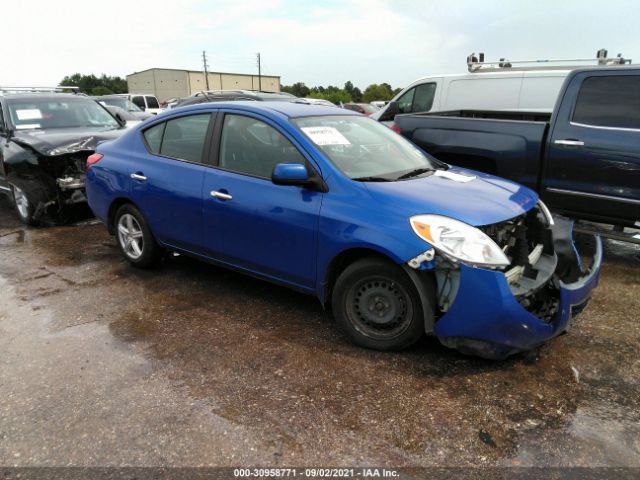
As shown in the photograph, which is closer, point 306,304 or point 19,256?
point 306,304

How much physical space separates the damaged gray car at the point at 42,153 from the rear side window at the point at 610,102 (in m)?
5.98

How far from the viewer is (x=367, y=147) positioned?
397 centimetres

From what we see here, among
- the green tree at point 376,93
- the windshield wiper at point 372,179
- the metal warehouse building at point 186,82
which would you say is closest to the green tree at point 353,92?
the green tree at point 376,93

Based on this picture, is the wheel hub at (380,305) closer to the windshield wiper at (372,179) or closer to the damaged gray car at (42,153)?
the windshield wiper at (372,179)

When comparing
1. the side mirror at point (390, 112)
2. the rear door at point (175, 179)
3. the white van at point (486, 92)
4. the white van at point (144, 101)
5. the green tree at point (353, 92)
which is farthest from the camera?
the green tree at point (353, 92)

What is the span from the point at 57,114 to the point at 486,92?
6.88 meters

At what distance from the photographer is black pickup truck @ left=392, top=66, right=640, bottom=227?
486 cm

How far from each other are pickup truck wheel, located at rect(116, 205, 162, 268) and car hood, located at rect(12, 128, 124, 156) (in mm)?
2188

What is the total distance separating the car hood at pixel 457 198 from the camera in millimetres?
3104

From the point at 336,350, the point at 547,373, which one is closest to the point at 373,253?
the point at 336,350

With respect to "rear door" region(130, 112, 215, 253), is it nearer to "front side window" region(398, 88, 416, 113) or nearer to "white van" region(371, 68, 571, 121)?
"white van" region(371, 68, 571, 121)

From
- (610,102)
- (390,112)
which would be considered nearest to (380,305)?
(610,102)

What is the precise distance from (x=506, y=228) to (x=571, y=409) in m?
1.16

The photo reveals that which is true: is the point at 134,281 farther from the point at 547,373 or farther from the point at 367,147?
the point at 547,373
